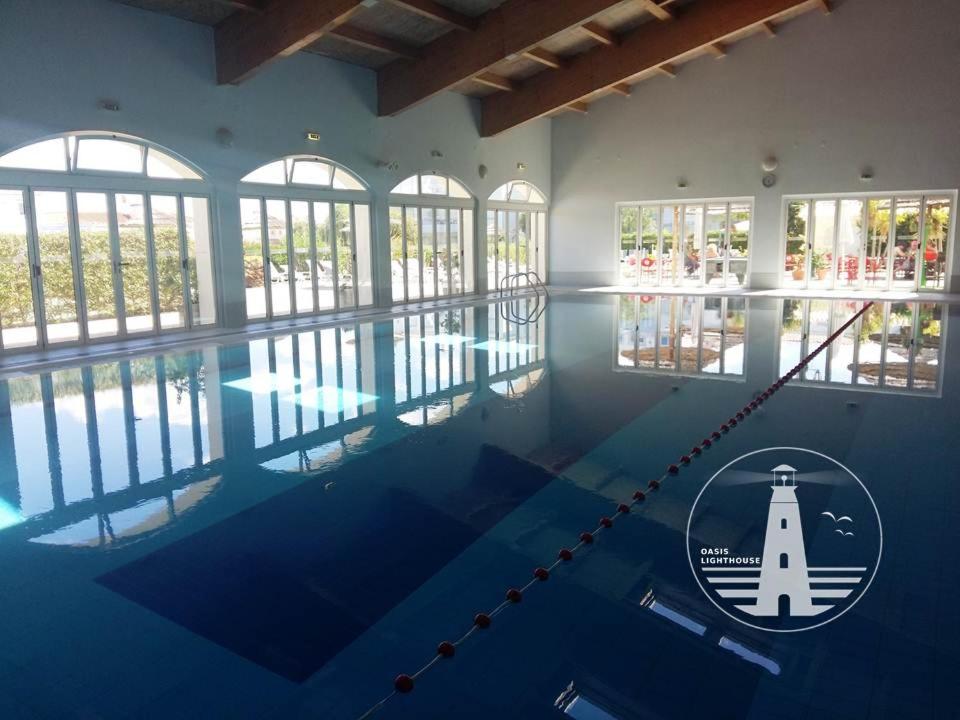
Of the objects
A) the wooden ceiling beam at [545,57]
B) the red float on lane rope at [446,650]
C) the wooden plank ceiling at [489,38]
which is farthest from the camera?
the wooden ceiling beam at [545,57]

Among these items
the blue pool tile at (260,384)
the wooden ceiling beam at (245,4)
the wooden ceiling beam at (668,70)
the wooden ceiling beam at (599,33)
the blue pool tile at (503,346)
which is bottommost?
the blue pool tile at (260,384)

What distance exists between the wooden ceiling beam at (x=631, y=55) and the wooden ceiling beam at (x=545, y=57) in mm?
232

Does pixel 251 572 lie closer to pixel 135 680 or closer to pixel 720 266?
pixel 135 680

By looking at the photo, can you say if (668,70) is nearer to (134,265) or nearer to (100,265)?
(134,265)

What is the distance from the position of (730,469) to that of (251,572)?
2.74 m

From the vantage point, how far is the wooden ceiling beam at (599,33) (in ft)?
39.7

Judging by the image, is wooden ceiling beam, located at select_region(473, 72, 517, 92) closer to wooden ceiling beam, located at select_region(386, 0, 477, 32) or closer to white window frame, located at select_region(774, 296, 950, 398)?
wooden ceiling beam, located at select_region(386, 0, 477, 32)

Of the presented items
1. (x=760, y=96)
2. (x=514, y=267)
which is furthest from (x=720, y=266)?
(x=514, y=267)

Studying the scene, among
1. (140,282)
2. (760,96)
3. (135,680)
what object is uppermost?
(760,96)

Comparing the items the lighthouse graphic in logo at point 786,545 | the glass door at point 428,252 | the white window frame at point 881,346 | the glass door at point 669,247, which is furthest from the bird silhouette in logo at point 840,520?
the glass door at point 669,247

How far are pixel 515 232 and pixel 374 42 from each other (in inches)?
267

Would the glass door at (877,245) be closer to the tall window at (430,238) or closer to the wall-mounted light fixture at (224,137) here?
the tall window at (430,238)

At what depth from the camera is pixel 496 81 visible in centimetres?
1399

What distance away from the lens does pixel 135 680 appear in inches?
93.1
